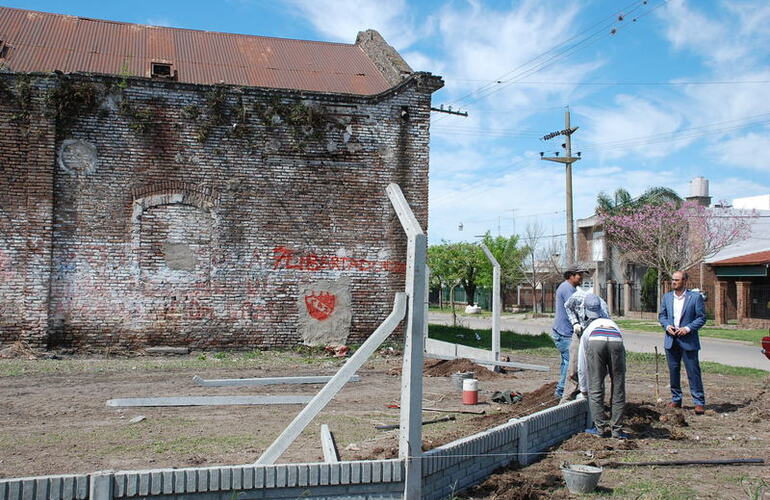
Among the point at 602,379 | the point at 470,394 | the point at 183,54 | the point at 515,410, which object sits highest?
the point at 183,54

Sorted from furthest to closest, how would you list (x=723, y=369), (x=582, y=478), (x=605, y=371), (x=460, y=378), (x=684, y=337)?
1. (x=723, y=369)
2. (x=460, y=378)
3. (x=684, y=337)
4. (x=605, y=371)
5. (x=582, y=478)

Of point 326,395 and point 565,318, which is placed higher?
point 565,318

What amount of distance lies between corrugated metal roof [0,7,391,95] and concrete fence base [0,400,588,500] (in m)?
12.9

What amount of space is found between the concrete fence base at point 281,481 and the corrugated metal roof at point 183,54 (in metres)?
12.9

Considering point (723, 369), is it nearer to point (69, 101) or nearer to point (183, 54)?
point (69, 101)

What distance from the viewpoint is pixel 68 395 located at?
31.8 feet

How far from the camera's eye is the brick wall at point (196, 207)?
1415 cm

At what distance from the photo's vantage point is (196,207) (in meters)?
15.0

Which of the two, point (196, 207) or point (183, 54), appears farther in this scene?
point (183, 54)

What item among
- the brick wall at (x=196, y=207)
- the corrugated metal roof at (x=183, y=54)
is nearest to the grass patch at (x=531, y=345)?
the brick wall at (x=196, y=207)

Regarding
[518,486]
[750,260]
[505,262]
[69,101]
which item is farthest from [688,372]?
[505,262]

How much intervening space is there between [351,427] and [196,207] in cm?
865

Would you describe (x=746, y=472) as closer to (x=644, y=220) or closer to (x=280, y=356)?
(x=280, y=356)

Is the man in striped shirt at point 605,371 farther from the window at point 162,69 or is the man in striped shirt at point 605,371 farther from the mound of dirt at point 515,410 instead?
the window at point 162,69
